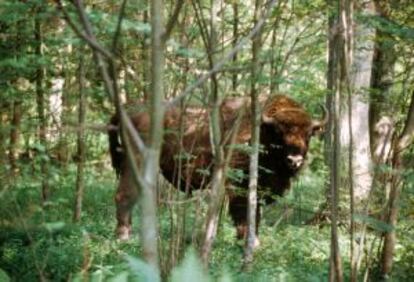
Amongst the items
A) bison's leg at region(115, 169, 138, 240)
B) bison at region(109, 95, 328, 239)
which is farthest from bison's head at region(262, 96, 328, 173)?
bison's leg at region(115, 169, 138, 240)

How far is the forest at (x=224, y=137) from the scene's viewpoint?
530cm

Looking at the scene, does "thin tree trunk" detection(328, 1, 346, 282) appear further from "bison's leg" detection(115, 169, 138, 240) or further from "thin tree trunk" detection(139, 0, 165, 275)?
"bison's leg" detection(115, 169, 138, 240)

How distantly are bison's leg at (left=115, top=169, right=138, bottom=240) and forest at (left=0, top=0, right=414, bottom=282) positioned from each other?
0.08 feet

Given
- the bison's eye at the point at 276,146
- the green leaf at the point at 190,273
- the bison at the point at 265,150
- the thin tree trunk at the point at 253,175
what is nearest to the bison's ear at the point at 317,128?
the bison at the point at 265,150

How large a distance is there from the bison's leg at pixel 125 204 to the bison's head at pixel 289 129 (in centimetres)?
205

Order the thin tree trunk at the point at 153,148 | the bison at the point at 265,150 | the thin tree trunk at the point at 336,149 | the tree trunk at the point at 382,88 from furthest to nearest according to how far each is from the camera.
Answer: the bison at the point at 265,150, the tree trunk at the point at 382,88, the thin tree trunk at the point at 336,149, the thin tree trunk at the point at 153,148

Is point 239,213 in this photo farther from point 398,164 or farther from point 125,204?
point 398,164

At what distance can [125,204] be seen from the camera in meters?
10.2

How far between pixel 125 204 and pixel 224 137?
4732 millimetres

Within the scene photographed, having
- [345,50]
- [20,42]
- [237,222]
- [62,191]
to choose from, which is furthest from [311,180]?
[345,50]

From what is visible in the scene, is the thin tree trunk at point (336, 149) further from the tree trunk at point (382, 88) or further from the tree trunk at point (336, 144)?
the tree trunk at point (382, 88)

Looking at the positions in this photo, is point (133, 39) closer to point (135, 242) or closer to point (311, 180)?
point (135, 242)

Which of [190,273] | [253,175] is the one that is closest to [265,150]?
[253,175]

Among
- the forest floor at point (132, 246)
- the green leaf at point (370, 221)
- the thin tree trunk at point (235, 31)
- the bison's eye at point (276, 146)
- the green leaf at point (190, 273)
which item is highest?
the thin tree trunk at point (235, 31)
